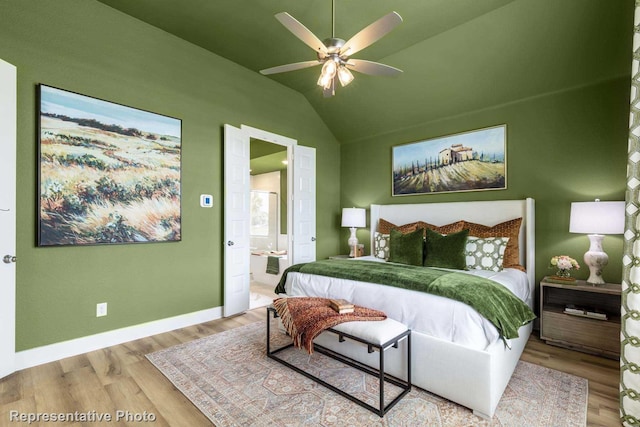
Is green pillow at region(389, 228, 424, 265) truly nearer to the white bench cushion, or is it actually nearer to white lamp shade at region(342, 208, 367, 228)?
white lamp shade at region(342, 208, 367, 228)

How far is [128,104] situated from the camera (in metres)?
2.98

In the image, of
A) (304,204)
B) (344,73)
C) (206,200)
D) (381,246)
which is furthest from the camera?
(304,204)

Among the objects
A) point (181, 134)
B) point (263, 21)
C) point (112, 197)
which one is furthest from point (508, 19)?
point (112, 197)

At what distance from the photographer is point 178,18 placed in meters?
3.02

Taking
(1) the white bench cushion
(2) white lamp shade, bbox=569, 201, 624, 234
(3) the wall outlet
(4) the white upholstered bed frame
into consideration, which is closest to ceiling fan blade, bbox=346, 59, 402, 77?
(1) the white bench cushion

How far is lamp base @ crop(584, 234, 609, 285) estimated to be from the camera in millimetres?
2740

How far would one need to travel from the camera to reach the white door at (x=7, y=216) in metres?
2.21

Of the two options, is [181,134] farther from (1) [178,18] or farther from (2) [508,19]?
(2) [508,19]

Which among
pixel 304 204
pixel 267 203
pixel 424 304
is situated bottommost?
pixel 424 304

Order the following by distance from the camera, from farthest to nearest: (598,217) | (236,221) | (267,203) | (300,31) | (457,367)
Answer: (267,203)
(236,221)
(598,217)
(300,31)
(457,367)

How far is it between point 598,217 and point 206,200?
3869 millimetres

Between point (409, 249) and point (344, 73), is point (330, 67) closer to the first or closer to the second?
point (344, 73)

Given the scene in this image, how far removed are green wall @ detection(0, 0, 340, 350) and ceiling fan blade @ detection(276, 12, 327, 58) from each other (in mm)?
1888

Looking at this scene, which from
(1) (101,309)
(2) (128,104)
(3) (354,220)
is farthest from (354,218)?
(1) (101,309)
